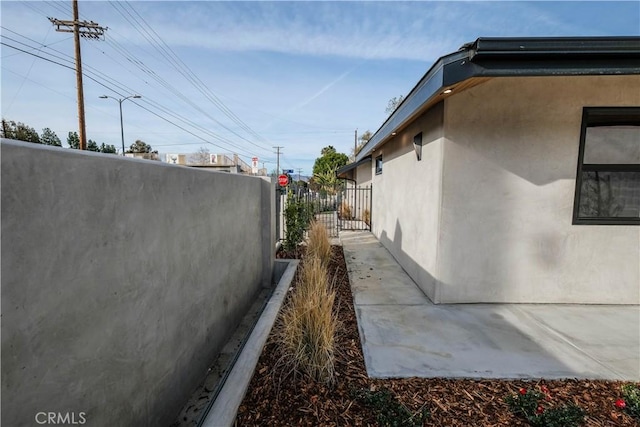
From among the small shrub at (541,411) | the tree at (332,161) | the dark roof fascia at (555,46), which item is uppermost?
the tree at (332,161)

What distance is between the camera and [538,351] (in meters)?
2.93

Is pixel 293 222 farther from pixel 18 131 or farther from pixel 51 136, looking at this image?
pixel 51 136

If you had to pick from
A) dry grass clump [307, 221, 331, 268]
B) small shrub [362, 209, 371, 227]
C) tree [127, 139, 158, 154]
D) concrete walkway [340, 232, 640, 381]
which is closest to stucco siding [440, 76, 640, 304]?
concrete walkway [340, 232, 640, 381]

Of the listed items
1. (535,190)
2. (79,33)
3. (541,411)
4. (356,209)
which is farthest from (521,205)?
(79,33)

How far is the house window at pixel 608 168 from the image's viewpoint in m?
3.89

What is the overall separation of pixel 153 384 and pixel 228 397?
0.52 m

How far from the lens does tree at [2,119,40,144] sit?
23.2 meters

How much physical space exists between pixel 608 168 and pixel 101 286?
18.2 ft

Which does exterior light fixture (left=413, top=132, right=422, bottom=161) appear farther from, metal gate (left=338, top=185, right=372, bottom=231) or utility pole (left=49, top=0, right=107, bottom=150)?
utility pole (left=49, top=0, right=107, bottom=150)

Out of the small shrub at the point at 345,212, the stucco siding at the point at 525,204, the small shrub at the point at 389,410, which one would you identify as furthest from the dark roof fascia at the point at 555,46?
the small shrub at the point at 345,212

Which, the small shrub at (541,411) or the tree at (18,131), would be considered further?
the tree at (18,131)

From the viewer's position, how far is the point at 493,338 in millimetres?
3197

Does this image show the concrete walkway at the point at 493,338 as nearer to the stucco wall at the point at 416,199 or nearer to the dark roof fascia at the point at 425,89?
the stucco wall at the point at 416,199

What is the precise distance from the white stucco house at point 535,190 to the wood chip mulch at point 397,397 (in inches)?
72.1
